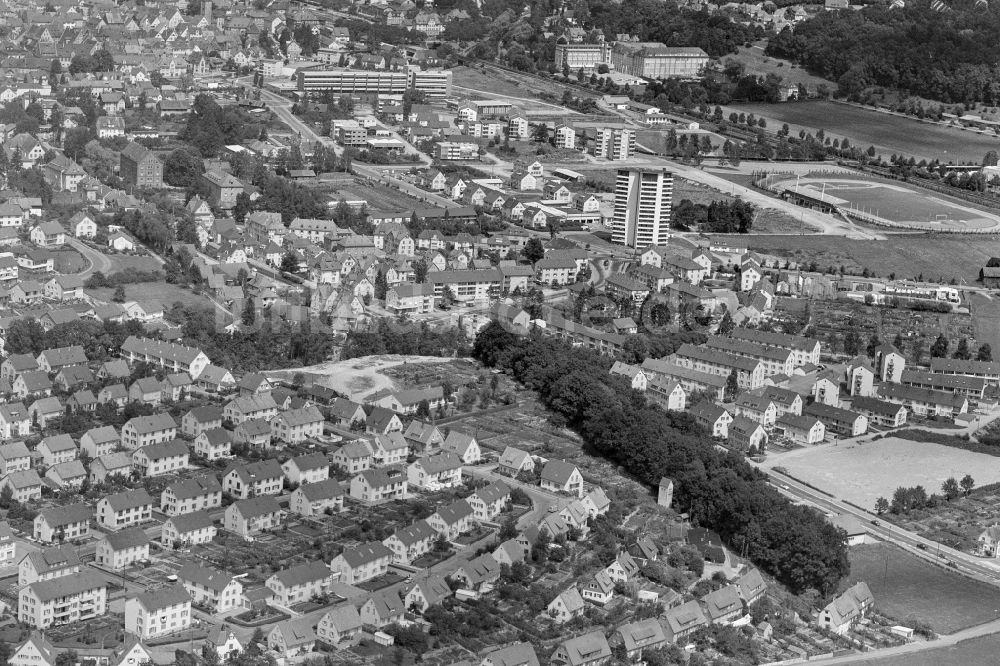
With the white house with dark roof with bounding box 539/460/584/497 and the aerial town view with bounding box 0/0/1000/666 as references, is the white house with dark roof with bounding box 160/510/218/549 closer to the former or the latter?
the aerial town view with bounding box 0/0/1000/666

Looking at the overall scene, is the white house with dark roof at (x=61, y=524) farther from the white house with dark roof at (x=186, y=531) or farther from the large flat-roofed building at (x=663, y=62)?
the large flat-roofed building at (x=663, y=62)

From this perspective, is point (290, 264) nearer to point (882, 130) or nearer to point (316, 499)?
point (316, 499)

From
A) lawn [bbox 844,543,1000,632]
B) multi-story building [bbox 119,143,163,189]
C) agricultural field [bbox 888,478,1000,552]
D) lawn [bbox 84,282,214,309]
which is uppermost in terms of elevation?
multi-story building [bbox 119,143,163,189]

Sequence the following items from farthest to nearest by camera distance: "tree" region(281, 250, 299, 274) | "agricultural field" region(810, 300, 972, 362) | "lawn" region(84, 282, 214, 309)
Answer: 1. "tree" region(281, 250, 299, 274)
2. "agricultural field" region(810, 300, 972, 362)
3. "lawn" region(84, 282, 214, 309)

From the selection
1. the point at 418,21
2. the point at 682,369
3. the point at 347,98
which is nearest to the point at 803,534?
the point at 682,369

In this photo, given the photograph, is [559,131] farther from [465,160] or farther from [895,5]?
[895,5]

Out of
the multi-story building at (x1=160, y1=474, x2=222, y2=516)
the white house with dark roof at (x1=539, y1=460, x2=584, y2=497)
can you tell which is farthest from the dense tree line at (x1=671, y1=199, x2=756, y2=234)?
the multi-story building at (x1=160, y1=474, x2=222, y2=516)

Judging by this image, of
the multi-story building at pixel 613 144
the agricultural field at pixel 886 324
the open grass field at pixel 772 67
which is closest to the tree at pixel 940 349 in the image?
the agricultural field at pixel 886 324
